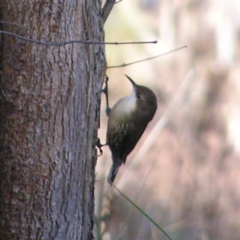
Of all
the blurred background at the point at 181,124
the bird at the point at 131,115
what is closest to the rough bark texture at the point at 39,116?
the blurred background at the point at 181,124

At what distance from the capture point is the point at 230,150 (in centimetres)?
719

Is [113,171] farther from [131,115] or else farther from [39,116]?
[39,116]

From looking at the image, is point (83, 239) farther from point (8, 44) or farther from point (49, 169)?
point (8, 44)

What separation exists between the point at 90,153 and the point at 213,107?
5420 millimetres

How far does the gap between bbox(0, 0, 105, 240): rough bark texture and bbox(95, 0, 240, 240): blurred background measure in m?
Result: 0.90

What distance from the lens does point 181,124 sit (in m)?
6.65

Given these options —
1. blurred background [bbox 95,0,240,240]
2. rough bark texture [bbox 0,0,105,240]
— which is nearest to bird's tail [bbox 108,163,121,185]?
blurred background [bbox 95,0,240,240]

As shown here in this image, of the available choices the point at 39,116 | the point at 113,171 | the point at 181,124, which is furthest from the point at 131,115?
the point at 181,124

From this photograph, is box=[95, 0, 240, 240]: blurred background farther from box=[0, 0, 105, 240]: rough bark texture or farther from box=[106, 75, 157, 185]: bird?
box=[0, 0, 105, 240]: rough bark texture

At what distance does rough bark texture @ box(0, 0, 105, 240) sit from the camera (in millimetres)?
2557

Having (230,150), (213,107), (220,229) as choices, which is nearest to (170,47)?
(213,107)

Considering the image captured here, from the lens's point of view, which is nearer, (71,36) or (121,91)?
(71,36)

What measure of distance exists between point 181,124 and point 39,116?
420 centimetres

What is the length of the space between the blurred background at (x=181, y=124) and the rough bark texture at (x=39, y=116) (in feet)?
2.95
